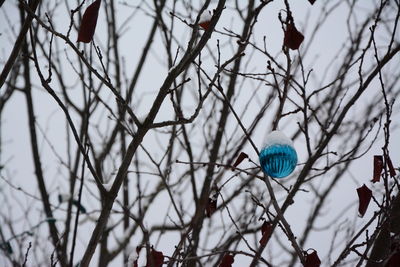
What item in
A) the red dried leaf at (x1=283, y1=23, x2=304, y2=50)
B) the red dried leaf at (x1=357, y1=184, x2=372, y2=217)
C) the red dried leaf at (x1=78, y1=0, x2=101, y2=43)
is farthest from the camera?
the red dried leaf at (x1=283, y1=23, x2=304, y2=50)

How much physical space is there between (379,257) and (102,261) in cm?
236

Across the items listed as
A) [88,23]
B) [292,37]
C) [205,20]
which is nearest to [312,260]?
[292,37]

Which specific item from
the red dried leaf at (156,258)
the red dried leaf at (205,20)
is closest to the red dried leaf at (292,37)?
the red dried leaf at (205,20)

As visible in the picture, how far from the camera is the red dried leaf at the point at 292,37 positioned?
5.18 feet

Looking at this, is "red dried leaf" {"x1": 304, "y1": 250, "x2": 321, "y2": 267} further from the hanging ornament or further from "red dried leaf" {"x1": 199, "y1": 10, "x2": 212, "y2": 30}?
"red dried leaf" {"x1": 199, "y1": 10, "x2": 212, "y2": 30}

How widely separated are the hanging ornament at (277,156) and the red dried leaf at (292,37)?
15.7 inches

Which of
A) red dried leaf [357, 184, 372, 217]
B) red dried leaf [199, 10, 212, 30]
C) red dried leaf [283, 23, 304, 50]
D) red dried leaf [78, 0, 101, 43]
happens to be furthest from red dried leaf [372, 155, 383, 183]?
red dried leaf [78, 0, 101, 43]

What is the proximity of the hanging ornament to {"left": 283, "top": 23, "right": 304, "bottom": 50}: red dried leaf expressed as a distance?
40cm

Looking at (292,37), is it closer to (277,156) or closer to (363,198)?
(277,156)

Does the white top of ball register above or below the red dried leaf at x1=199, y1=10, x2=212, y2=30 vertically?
below

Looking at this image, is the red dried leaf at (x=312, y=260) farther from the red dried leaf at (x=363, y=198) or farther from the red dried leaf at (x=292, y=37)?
the red dried leaf at (x=292, y=37)

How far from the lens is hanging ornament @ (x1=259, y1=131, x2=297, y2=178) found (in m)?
1.51

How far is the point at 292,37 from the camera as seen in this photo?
1589mm

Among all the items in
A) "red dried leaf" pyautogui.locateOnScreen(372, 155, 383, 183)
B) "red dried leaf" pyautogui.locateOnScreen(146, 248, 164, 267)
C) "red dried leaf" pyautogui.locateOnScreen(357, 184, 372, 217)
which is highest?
"red dried leaf" pyautogui.locateOnScreen(372, 155, 383, 183)
